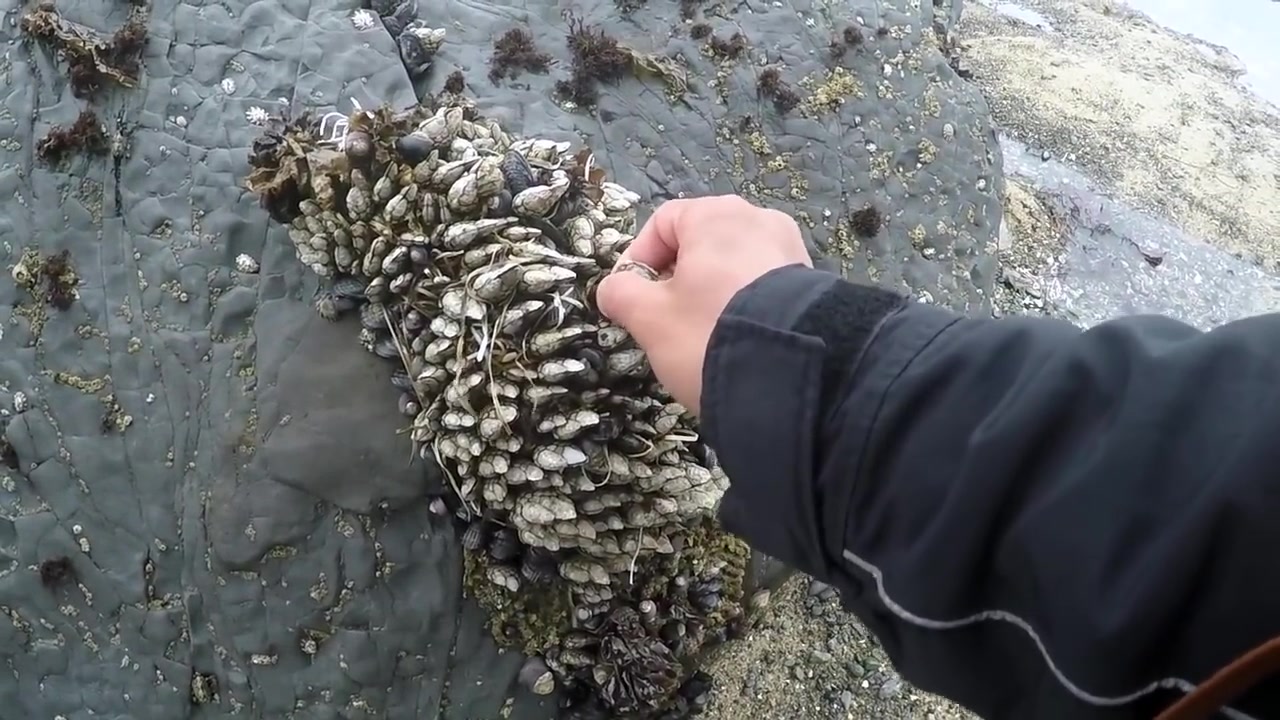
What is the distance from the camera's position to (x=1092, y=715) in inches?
65.0

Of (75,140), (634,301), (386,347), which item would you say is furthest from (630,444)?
(75,140)

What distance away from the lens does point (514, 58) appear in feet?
12.7

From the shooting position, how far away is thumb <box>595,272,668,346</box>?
2.51m

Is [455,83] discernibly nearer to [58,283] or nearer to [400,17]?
[400,17]

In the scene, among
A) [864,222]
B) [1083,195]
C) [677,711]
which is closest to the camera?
[677,711]

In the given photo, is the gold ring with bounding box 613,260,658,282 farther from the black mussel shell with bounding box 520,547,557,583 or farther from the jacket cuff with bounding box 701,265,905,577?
the black mussel shell with bounding box 520,547,557,583

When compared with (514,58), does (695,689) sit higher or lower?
lower

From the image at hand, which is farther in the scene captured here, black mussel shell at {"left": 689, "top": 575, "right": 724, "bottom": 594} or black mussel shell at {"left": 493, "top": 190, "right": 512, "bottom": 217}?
black mussel shell at {"left": 689, "top": 575, "right": 724, "bottom": 594}

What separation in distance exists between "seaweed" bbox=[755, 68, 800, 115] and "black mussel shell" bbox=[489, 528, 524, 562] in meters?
2.35

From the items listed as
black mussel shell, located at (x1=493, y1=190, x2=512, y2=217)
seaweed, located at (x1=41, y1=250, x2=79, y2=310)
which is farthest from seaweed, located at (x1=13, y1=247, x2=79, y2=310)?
black mussel shell, located at (x1=493, y1=190, x2=512, y2=217)

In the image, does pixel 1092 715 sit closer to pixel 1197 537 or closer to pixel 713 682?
pixel 1197 537

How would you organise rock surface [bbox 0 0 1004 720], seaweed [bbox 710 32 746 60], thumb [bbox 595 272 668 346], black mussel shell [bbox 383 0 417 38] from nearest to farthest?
thumb [bbox 595 272 668 346] < rock surface [bbox 0 0 1004 720] < black mussel shell [bbox 383 0 417 38] < seaweed [bbox 710 32 746 60]

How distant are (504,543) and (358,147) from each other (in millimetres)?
1471

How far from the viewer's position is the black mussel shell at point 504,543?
3.25m
